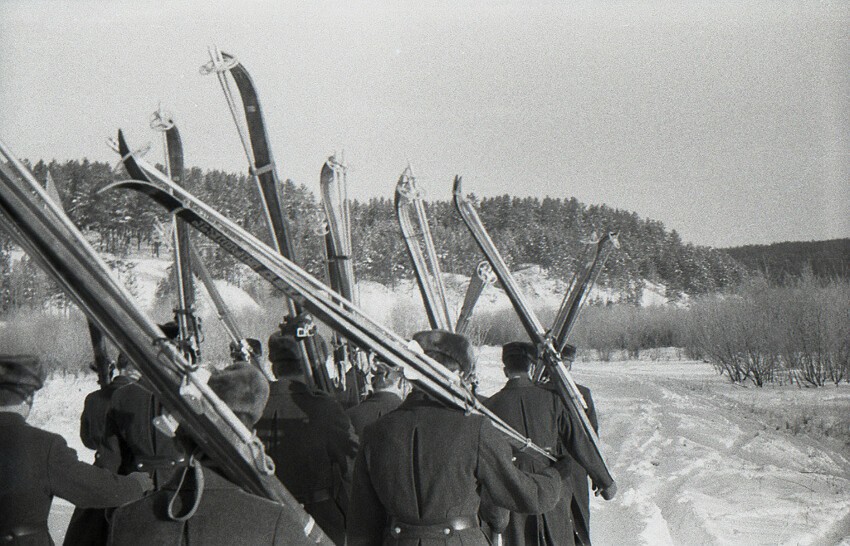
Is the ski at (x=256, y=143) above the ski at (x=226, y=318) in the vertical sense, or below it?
above

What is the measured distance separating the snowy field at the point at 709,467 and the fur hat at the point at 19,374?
4.85m

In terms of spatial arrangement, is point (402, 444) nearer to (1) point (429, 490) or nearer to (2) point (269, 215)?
(1) point (429, 490)

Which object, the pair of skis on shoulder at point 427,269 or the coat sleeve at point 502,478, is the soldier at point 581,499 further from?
the coat sleeve at point 502,478

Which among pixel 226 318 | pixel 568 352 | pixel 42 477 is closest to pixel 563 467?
pixel 42 477

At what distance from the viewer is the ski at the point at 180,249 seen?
3.98m

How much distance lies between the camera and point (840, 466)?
9211 millimetres

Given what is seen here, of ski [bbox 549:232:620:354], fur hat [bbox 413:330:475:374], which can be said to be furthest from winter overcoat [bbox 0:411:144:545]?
ski [bbox 549:232:620:354]

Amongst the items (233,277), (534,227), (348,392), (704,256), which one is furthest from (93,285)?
(534,227)

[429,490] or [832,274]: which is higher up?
[832,274]

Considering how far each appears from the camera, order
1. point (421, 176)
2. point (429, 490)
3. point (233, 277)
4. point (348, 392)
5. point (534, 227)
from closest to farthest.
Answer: point (429, 490) → point (421, 176) → point (348, 392) → point (233, 277) → point (534, 227)

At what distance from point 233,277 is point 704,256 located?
31178mm

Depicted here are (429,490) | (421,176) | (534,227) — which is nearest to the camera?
(429,490)

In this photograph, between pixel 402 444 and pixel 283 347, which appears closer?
pixel 402 444

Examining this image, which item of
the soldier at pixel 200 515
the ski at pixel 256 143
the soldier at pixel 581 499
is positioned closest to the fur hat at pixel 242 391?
the soldier at pixel 200 515
